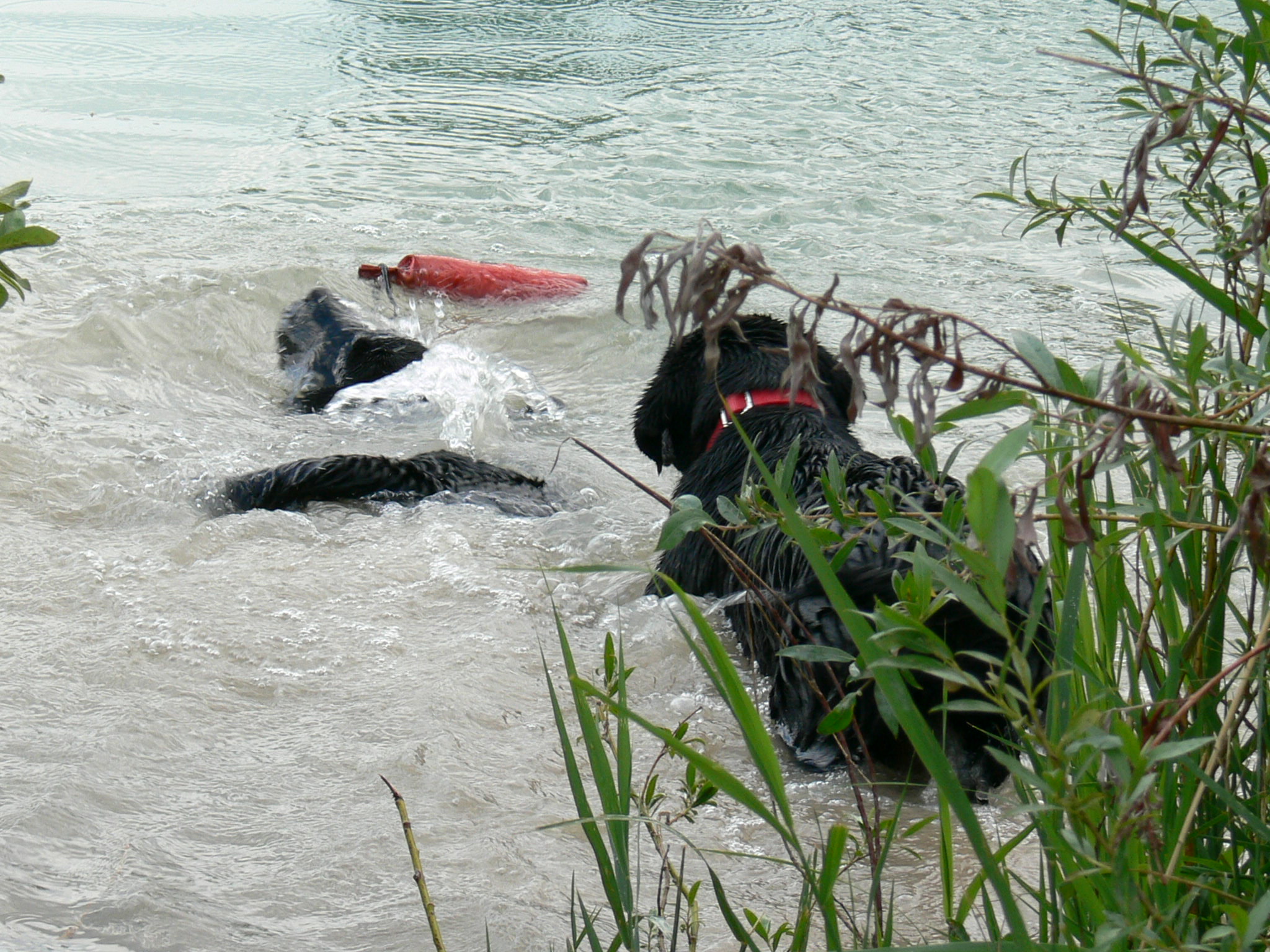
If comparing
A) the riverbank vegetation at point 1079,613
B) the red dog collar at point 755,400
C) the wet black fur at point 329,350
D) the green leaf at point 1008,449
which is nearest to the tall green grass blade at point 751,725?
the riverbank vegetation at point 1079,613

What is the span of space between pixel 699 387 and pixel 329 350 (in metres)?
2.56

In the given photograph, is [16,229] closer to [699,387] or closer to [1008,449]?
[1008,449]

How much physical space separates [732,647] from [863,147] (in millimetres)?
6659

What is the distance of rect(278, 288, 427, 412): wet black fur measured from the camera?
223 inches

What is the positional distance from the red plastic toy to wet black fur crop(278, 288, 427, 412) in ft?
2.52

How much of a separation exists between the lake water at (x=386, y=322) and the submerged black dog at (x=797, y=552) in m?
0.17

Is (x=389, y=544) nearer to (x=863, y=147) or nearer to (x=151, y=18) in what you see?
(x=863, y=147)

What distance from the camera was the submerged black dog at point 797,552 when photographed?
2566 millimetres

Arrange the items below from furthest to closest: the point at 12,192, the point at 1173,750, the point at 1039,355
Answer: the point at 12,192
the point at 1039,355
the point at 1173,750

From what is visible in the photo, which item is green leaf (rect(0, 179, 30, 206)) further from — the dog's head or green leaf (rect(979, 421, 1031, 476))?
the dog's head

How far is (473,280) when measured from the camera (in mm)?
7047

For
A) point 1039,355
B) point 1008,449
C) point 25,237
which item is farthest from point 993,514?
point 25,237

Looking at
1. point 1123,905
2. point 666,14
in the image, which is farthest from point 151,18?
point 1123,905

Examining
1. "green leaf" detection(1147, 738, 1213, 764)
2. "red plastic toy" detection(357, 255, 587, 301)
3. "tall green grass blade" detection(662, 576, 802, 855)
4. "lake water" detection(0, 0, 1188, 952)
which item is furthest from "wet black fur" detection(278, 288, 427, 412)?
"green leaf" detection(1147, 738, 1213, 764)
